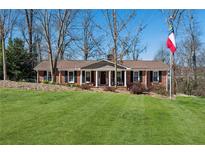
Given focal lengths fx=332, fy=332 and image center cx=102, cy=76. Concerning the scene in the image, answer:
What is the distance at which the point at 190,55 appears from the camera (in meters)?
8.76

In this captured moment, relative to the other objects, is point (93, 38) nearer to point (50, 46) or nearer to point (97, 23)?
point (97, 23)

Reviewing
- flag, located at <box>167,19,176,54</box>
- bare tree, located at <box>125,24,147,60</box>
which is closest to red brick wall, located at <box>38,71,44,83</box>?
bare tree, located at <box>125,24,147,60</box>

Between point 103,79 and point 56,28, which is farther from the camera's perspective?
point 103,79

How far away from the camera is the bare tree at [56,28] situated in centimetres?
655

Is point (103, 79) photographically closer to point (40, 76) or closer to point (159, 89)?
point (159, 89)

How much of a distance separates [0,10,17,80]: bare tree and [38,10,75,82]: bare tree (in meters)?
0.53

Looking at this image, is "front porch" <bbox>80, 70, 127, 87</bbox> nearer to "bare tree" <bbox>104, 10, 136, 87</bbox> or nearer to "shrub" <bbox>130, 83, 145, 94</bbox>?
"shrub" <bbox>130, 83, 145, 94</bbox>

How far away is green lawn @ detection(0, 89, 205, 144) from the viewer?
17.4ft

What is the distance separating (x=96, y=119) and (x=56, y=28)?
7.14 ft

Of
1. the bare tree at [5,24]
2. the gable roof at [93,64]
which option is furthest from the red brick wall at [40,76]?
the bare tree at [5,24]

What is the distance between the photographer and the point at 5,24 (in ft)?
21.7

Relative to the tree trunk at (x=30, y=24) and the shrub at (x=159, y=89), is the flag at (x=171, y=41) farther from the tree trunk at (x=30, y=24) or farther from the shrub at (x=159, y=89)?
the tree trunk at (x=30, y=24)

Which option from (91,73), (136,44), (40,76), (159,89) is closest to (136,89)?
(159,89)

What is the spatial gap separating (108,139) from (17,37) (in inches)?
110
